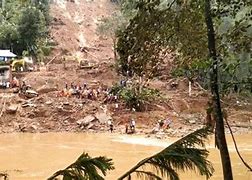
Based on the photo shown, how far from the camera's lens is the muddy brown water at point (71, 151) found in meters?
16.9

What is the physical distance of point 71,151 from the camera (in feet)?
72.0

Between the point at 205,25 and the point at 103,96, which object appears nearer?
the point at 205,25

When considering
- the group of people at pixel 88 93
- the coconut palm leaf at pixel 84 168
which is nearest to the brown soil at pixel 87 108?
the group of people at pixel 88 93

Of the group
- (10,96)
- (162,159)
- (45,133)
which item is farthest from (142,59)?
(10,96)

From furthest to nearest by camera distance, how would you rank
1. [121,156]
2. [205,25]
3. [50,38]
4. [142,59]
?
[50,38] → [121,156] → [205,25] → [142,59]

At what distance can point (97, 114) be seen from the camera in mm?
29672

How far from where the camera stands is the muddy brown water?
664 inches

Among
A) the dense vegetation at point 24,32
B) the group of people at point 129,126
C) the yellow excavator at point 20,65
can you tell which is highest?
the dense vegetation at point 24,32

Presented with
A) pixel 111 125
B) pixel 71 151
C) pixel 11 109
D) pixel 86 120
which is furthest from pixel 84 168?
pixel 11 109

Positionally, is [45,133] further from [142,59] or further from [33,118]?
[142,59]

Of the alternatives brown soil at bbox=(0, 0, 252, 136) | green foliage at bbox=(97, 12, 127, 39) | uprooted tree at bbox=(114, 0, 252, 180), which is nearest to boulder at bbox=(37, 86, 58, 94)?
brown soil at bbox=(0, 0, 252, 136)

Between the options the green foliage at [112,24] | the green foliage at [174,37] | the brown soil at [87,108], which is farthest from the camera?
the green foliage at [112,24]

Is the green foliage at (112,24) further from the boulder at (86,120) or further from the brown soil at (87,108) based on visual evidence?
the boulder at (86,120)

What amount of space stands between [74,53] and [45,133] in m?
19.9
